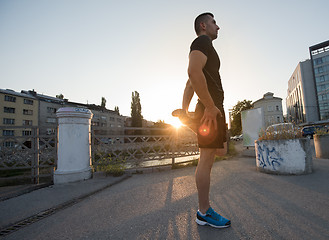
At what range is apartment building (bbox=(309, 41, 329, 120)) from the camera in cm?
4281

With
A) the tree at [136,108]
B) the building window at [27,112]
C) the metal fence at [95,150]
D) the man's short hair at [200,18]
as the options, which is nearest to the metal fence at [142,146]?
the metal fence at [95,150]

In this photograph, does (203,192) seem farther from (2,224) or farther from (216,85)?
(2,224)

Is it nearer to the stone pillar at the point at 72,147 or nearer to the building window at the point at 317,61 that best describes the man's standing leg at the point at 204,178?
the stone pillar at the point at 72,147

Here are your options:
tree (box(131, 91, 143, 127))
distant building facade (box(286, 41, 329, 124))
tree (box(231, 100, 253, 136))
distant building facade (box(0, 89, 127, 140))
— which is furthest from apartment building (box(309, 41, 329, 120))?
distant building facade (box(0, 89, 127, 140))

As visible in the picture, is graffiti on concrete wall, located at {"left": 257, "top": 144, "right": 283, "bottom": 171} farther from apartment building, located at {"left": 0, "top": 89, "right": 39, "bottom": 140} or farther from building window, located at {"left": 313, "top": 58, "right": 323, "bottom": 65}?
building window, located at {"left": 313, "top": 58, "right": 323, "bottom": 65}

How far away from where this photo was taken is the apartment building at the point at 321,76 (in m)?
42.8

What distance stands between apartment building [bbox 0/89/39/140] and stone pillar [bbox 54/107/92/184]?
38362 mm

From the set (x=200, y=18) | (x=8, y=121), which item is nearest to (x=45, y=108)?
(x=8, y=121)

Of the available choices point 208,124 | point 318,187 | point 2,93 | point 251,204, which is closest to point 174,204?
point 251,204

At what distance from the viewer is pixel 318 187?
2857 mm

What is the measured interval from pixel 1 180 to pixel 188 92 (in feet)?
18.0

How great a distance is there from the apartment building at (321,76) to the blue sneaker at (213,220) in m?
57.3

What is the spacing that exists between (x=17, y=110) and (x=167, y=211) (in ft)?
156

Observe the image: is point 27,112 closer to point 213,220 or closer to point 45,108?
point 45,108
